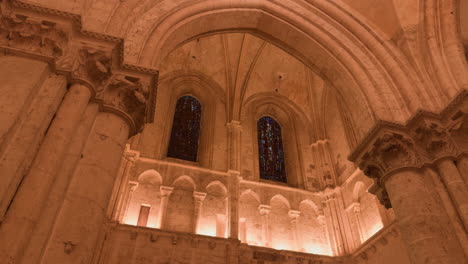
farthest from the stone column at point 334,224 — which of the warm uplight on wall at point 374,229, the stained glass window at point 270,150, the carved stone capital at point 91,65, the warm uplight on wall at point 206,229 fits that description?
the carved stone capital at point 91,65

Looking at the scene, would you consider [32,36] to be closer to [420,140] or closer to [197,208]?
[420,140]

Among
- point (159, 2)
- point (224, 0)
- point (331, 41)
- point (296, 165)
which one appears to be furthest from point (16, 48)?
point (296, 165)

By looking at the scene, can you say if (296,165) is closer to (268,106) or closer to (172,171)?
(268,106)

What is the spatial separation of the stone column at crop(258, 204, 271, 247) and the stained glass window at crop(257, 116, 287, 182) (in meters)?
1.56

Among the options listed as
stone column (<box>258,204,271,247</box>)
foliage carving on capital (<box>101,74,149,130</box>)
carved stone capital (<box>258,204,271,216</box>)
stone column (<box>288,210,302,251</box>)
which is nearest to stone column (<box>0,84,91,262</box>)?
foliage carving on capital (<box>101,74,149,130</box>)

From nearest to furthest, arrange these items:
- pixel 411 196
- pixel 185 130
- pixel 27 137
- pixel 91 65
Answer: pixel 27 137 → pixel 91 65 → pixel 411 196 → pixel 185 130

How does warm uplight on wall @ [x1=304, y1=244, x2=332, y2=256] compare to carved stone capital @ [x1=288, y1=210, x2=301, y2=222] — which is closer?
warm uplight on wall @ [x1=304, y1=244, x2=332, y2=256]

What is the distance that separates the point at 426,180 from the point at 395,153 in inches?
22.3

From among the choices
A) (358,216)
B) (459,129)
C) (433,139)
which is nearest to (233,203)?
(358,216)

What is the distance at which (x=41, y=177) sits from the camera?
3.19 metres

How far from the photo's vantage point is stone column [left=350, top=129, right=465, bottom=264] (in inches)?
171

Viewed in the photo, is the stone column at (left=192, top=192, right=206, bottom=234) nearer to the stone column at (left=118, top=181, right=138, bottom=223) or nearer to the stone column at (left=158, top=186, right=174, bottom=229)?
the stone column at (left=158, top=186, right=174, bottom=229)

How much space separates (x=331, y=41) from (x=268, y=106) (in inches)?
303

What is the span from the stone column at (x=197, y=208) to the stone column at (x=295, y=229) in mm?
2873
